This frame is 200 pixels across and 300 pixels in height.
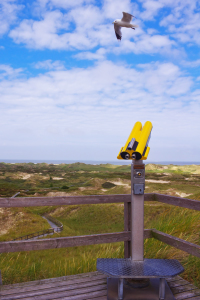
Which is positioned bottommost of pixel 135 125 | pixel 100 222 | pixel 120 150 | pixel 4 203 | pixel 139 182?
pixel 100 222

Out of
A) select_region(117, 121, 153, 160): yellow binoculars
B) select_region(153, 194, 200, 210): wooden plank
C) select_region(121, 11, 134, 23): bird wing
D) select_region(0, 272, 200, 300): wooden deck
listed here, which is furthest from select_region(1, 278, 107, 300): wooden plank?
select_region(121, 11, 134, 23): bird wing

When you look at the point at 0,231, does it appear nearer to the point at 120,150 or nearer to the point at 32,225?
the point at 32,225

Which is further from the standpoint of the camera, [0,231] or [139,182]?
[0,231]

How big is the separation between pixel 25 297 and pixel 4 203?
34.9 inches

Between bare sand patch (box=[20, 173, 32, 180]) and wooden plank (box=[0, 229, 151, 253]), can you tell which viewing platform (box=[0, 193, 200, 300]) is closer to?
wooden plank (box=[0, 229, 151, 253])

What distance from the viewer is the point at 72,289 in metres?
2.28

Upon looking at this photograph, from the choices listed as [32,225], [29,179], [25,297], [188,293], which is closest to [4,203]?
[25,297]

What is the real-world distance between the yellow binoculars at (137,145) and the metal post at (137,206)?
3.9 inches

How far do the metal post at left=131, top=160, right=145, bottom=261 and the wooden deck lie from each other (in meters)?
0.45

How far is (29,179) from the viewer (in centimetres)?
1886

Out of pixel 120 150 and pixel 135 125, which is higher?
pixel 135 125

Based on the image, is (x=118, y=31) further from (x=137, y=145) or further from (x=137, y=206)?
(x=137, y=206)

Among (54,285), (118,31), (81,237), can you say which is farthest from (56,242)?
(118,31)

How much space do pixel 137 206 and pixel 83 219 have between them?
15.6 meters
